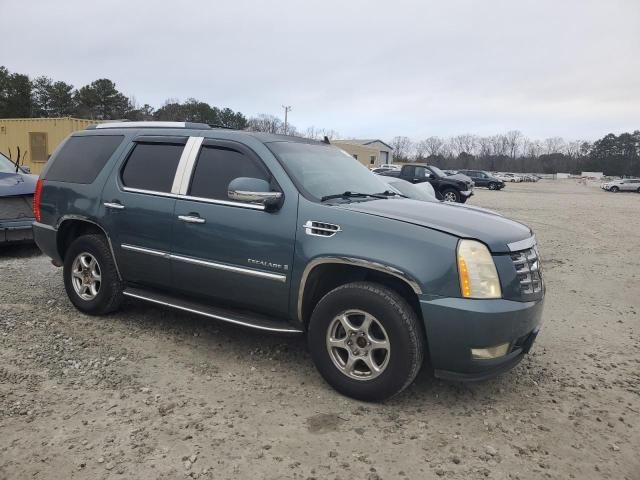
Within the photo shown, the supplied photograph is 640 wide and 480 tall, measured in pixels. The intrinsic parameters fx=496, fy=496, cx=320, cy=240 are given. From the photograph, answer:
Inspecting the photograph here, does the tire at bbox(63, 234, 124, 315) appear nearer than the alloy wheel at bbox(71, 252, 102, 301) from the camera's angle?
Yes

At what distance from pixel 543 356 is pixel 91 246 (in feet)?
13.7

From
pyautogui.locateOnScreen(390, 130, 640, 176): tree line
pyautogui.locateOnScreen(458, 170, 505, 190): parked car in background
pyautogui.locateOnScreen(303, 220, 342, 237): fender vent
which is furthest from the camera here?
pyautogui.locateOnScreen(390, 130, 640, 176): tree line

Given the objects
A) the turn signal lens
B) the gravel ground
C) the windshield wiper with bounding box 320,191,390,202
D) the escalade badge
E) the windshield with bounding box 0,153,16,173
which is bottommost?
the gravel ground

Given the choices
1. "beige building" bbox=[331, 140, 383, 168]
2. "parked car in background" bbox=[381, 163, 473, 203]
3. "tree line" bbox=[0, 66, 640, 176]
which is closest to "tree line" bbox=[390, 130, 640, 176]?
"tree line" bbox=[0, 66, 640, 176]

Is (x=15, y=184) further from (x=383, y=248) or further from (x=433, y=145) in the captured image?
(x=433, y=145)

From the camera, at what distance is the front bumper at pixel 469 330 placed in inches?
117

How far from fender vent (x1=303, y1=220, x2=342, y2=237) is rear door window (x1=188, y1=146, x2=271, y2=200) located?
62 cm

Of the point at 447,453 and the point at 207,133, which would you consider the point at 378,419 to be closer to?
the point at 447,453

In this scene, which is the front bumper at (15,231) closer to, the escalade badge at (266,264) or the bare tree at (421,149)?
the escalade badge at (266,264)

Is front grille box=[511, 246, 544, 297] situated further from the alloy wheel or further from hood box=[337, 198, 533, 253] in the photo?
the alloy wheel

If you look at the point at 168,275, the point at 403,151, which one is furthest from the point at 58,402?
the point at 403,151

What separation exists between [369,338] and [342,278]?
531mm

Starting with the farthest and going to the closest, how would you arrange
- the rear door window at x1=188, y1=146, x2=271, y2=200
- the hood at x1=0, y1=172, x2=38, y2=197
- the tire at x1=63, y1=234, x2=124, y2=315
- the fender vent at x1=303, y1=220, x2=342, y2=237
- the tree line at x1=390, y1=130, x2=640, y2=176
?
the tree line at x1=390, y1=130, x2=640, y2=176, the hood at x1=0, y1=172, x2=38, y2=197, the tire at x1=63, y1=234, x2=124, y2=315, the rear door window at x1=188, y1=146, x2=271, y2=200, the fender vent at x1=303, y1=220, x2=342, y2=237

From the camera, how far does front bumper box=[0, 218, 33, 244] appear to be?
22.4 ft
